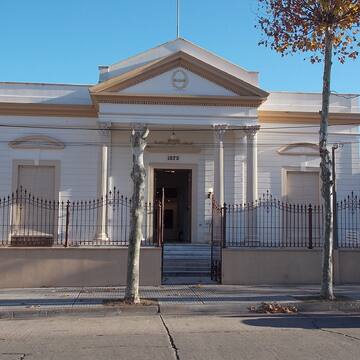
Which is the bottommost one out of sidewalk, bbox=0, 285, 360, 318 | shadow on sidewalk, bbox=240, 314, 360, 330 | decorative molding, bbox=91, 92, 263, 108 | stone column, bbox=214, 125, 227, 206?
shadow on sidewalk, bbox=240, 314, 360, 330

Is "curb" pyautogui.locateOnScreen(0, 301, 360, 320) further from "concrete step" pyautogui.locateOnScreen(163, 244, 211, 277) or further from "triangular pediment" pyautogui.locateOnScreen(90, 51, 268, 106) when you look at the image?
"triangular pediment" pyautogui.locateOnScreen(90, 51, 268, 106)

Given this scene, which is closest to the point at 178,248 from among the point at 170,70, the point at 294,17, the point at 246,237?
the point at 246,237

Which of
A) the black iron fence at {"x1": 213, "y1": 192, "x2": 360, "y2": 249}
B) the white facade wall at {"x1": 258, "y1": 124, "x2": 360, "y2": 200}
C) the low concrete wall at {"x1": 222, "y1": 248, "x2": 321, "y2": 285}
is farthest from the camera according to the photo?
the white facade wall at {"x1": 258, "y1": 124, "x2": 360, "y2": 200}

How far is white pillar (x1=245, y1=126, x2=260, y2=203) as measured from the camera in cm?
2073

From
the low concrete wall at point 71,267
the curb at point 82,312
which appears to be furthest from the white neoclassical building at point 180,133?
the curb at point 82,312

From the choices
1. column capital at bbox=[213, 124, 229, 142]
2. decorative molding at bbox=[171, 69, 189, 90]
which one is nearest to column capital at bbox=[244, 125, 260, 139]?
column capital at bbox=[213, 124, 229, 142]

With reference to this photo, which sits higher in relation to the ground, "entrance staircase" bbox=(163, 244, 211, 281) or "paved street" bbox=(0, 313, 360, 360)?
"entrance staircase" bbox=(163, 244, 211, 281)

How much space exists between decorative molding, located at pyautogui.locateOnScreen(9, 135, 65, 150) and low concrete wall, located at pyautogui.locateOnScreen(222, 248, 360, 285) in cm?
986

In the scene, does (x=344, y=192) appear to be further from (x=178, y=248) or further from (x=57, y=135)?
(x=57, y=135)

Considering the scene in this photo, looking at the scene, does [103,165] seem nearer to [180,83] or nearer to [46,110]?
[46,110]

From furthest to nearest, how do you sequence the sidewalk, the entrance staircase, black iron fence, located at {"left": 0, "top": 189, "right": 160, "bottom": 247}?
black iron fence, located at {"left": 0, "top": 189, "right": 160, "bottom": 247} < the entrance staircase < the sidewalk

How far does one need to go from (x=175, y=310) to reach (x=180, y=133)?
11.8 meters

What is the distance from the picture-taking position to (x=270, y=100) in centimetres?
2220

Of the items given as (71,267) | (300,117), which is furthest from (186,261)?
(300,117)
